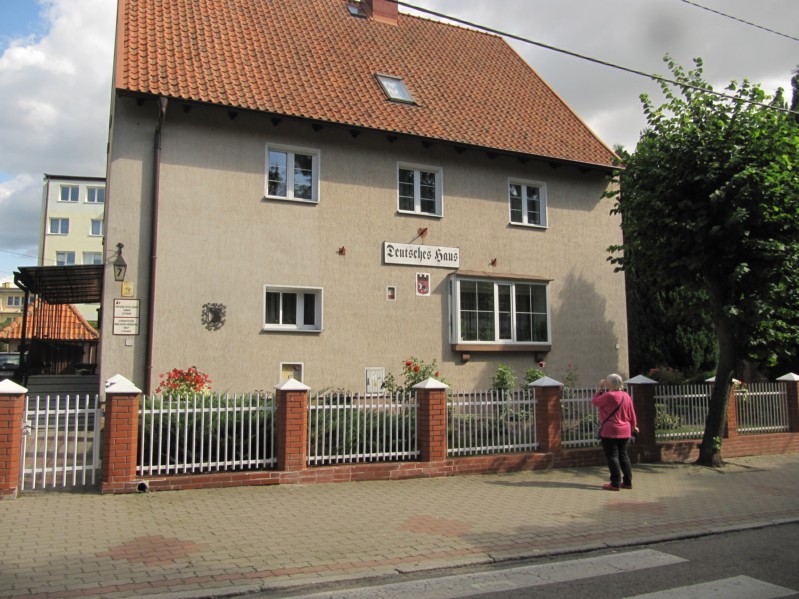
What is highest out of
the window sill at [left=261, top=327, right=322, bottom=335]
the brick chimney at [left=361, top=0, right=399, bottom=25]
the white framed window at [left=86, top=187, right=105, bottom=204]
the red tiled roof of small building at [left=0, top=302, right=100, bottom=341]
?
the white framed window at [left=86, top=187, right=105, bottom=204]

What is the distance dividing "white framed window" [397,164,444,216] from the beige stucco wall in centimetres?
19

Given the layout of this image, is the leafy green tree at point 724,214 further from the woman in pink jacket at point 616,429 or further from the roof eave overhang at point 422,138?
the roof eave overhang at point 422,138

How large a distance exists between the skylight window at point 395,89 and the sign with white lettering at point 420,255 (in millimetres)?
3598

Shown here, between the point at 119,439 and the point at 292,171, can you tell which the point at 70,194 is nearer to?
the point at 292,171

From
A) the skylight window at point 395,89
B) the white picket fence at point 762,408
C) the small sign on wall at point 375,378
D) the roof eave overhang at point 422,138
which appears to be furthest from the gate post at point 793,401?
the skylight window at point 395,89

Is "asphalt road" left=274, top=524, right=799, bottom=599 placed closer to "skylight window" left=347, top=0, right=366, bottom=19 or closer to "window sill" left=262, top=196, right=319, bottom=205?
"window sill" left=262, top=196, right=319, bottom=205

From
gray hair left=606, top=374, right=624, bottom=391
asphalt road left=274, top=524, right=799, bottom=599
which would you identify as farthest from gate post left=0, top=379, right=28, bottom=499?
gray hair left=606, top=374, right=624, bottom=391

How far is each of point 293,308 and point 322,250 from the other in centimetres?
138

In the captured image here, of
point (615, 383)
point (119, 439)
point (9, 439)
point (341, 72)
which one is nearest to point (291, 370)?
point (119, 439)

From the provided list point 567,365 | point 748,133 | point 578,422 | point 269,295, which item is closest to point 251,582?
point 578,422

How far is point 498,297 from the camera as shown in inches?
618

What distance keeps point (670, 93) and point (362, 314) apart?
7.31 meters

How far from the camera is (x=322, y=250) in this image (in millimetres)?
14078

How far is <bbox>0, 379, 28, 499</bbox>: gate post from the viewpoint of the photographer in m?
7.54
